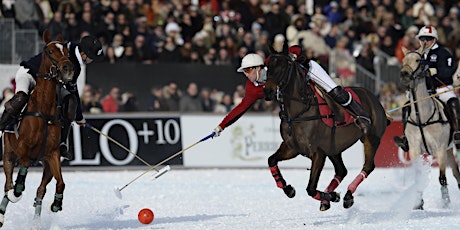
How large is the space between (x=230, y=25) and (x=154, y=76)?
3.11m

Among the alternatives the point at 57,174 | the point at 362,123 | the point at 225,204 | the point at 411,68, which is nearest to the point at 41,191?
the point at 57,174

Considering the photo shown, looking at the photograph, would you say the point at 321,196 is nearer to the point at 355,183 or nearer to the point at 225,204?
the point at 355,183

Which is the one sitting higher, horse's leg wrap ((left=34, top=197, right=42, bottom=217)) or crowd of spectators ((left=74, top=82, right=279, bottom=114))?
crowd of spectators ((left=74, top=82, right=279, bottom=114))

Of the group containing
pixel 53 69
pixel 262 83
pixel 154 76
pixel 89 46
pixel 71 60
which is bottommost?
pixel 262 83

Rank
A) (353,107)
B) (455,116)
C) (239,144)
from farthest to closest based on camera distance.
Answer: (239,144) < (455,116) < (353,107)

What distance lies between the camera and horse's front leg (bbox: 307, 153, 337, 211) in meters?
13.2

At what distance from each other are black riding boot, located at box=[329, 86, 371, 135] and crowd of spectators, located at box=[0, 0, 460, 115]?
30.4ft

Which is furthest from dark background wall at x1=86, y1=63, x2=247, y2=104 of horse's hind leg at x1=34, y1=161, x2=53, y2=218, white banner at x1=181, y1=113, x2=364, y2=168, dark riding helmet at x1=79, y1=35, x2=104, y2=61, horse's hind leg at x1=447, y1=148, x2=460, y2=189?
dark riding helmet at x1=79, y1=35, x2=104, y2=61

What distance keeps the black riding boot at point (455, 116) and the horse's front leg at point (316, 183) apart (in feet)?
10.1

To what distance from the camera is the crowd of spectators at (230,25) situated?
930 inches

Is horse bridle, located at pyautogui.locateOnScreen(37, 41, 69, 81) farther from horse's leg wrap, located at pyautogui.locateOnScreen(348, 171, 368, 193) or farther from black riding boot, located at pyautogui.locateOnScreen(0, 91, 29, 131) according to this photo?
horse's leg wrap, located at pyautogui.locateOnScreen(348, 171, 368, 193)

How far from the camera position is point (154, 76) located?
23516 mm

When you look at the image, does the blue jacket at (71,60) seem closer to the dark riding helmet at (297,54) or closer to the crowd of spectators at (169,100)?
the dark riding helmet at (297,54)

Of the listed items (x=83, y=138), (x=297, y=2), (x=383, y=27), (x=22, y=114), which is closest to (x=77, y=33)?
(x=83, y=138)
